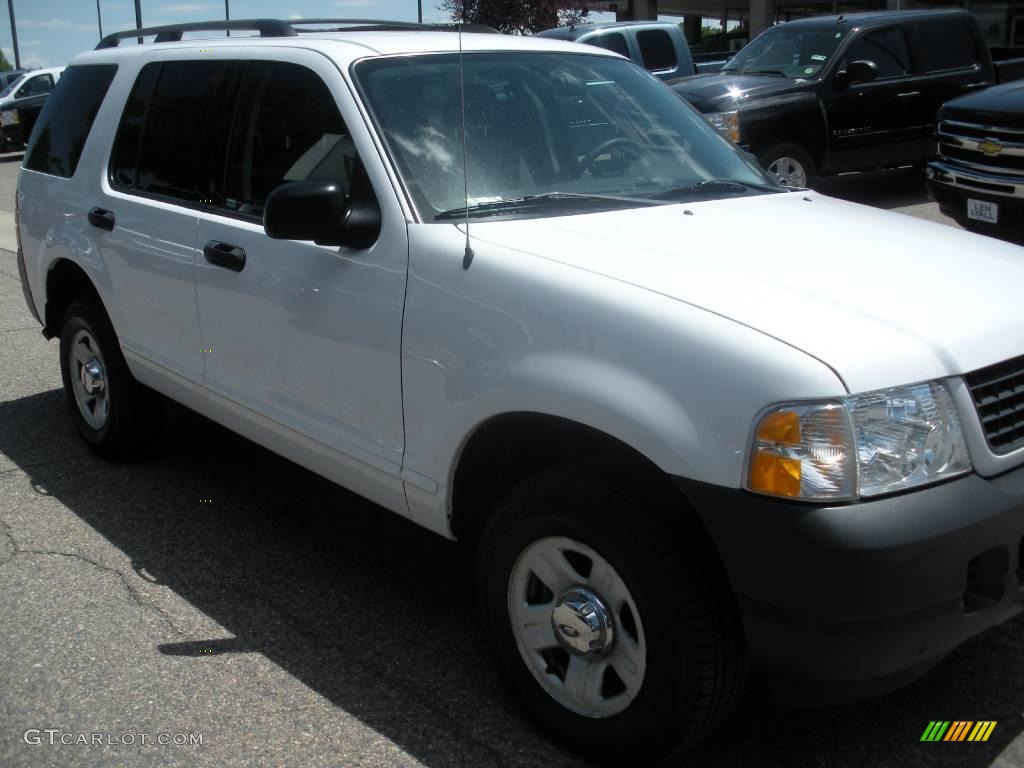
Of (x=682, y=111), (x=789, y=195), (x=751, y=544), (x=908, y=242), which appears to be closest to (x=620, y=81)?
(x=682, y=111)

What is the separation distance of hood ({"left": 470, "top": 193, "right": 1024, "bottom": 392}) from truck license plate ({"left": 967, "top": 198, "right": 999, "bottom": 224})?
4669mm

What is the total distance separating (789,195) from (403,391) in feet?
5.21

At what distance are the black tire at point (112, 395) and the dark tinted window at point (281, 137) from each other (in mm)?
1276

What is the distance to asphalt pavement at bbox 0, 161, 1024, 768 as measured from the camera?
10.1ft

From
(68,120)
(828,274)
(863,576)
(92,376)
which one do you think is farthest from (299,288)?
(68,120)

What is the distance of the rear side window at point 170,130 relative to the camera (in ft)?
14.2

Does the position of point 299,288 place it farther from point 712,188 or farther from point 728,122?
point 728,122

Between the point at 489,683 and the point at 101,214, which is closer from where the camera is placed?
the point at 489,683

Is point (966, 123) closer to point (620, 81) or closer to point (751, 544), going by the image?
point (620, 81)

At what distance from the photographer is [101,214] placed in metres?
4.83

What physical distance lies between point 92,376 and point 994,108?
20.7 ft

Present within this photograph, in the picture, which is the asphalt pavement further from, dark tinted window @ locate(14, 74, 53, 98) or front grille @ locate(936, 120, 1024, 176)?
dark tinted window @ locate(14, 74, 53, 98)

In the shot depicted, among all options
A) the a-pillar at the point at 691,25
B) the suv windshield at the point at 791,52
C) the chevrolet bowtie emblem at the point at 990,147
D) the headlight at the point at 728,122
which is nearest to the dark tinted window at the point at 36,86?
the suv windshield at the point at 791,52

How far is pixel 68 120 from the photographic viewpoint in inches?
209
